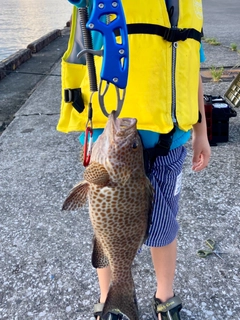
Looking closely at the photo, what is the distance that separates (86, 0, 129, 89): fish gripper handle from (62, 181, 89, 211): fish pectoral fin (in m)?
0.50

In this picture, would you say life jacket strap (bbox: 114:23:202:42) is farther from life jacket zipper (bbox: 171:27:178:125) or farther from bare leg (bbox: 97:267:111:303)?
bare leg (bbox: 97:267:111:303)

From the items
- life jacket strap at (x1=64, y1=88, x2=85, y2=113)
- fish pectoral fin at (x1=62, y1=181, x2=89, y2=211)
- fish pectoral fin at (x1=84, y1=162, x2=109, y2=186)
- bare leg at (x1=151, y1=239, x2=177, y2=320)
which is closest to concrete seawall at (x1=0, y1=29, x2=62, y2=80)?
life jacket strap at (x1=64, y1=88, x2=85, y2=113)

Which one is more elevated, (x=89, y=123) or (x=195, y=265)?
(x=89, y=123)

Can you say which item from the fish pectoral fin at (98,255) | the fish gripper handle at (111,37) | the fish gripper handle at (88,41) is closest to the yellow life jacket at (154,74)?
the fish gripper handle at (88,41)

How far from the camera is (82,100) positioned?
1917mm

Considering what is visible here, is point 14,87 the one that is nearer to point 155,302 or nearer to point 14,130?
point 14,130

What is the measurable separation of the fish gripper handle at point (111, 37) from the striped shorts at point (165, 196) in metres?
0.65

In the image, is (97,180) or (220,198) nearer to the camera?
(97,180)

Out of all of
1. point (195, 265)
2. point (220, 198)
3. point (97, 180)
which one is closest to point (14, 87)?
point (220, 198)

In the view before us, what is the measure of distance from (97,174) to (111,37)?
55cm

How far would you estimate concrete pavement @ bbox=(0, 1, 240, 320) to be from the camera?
2434 millimetres

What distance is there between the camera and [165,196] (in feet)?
6.78

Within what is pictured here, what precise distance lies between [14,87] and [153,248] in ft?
20.2

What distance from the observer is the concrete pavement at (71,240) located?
243 cm
